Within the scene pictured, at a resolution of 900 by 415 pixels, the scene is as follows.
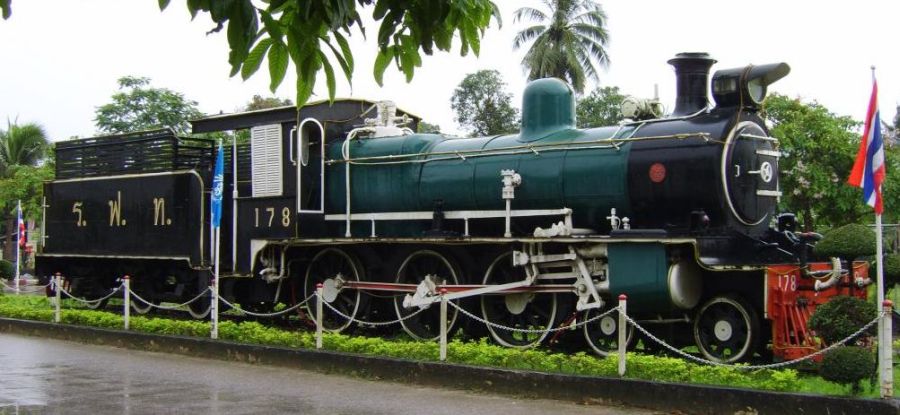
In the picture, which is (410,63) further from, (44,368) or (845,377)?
(44,368)

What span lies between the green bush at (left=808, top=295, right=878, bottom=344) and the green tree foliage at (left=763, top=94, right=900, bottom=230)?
15.3 m

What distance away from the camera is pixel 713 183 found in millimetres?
10461

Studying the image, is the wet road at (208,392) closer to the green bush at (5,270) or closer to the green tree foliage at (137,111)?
the green bush at (5,270)

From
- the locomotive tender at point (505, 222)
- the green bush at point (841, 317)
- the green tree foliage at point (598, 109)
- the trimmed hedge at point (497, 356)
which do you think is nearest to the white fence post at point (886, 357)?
the green bush at point (841, 317)

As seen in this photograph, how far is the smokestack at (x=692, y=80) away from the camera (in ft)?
37.3

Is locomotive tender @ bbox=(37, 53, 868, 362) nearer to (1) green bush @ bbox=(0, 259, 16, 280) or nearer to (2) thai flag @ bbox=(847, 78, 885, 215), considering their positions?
(2) thai flag @ bbox=(847, 78, 885, 215)

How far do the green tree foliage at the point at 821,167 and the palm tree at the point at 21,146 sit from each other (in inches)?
1549

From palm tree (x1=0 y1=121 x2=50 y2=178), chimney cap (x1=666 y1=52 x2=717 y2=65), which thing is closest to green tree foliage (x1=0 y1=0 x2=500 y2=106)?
chimney cap (x1=666 y1=52 x2=717 y2=65)

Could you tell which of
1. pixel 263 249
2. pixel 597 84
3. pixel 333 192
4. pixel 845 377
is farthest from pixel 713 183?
pixel 597 84

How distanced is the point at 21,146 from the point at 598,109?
30.6m

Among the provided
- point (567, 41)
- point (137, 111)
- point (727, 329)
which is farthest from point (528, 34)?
point (727, 329)

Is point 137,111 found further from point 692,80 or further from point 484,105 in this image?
point 692,80

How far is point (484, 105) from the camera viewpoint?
4084cm

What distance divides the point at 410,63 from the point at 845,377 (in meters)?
4.98
